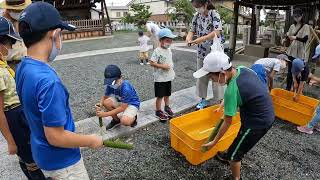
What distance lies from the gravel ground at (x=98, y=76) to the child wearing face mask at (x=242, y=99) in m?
3.08

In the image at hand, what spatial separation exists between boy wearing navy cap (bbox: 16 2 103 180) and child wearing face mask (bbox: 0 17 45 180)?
80 cm

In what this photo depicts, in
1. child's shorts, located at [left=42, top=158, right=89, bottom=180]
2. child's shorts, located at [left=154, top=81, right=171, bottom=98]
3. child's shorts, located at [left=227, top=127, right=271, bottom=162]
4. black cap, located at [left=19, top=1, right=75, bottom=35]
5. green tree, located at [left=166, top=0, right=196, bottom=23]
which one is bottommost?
child's shorts, located at [left=227, top=127, right=271, bottom=162]

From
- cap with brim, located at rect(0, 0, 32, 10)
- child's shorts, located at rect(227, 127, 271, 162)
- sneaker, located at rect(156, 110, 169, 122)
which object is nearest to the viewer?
child's shorts, located at rect(227, 127, 271, 162)

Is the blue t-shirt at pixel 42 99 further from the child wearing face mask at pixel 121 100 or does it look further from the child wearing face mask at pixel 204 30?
the child wearing face mask at pixel 204 30

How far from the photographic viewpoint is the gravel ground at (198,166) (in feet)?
10.8

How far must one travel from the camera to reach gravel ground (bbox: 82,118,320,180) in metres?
3.28

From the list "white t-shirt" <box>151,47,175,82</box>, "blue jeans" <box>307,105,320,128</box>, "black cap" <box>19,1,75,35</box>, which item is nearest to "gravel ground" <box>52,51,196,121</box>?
"white t-shirt" <box>151,47,175,82</box>

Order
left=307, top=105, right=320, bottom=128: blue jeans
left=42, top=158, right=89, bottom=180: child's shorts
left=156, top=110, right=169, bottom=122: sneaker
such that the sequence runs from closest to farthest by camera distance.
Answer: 1. left=42, top=158, right=89, bottom=180: child's shorts
2. left=307, top=105, right=320, bottom=128: blue jeans
3. left=156, top=110, right=169, bottom=122: sneaker

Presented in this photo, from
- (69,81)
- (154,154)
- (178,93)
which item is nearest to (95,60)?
(69,81)

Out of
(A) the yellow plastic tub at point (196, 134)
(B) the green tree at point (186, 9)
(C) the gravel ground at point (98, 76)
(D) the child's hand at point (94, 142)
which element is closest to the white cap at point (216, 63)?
(A) the yellow plastic tub at point (196, 134)

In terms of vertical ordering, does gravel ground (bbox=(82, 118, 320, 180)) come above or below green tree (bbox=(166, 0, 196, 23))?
below

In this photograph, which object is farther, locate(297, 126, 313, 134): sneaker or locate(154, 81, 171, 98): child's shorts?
locate(154, 81, 171, 98): child's shorts

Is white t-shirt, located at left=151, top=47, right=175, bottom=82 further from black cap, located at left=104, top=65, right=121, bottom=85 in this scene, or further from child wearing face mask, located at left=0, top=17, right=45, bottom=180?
child wearing face mask, located at left=0, top=17, right=45, bottom=180

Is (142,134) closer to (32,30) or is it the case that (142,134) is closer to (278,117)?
(278,117)
